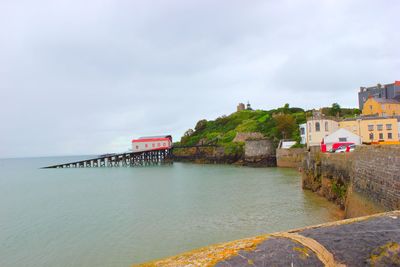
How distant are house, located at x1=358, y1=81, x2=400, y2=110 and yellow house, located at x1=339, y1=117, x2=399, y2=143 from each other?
22357 millimetres

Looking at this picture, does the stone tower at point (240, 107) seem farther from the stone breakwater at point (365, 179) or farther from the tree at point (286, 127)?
the stone breakwater at point (365, 179)

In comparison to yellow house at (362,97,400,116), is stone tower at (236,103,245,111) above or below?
above

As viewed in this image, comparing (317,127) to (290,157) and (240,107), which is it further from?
(240,107)

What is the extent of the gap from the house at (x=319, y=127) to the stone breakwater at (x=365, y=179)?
2405cm

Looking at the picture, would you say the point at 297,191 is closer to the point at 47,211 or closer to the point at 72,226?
the point at 72,226

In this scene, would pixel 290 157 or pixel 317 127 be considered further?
pixel 290 157

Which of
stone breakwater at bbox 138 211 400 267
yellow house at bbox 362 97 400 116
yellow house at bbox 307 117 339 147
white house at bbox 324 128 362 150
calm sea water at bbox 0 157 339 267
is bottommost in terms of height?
calm sea water at bbox 0 157 339 267

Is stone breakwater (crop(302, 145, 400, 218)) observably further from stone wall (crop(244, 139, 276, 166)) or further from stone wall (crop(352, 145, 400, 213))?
stone wall (crop(244, 139, 276, 166))

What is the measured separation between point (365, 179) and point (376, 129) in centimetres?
2805

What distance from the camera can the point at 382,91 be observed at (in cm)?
6259

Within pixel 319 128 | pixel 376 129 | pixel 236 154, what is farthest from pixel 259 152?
pixel 376 129

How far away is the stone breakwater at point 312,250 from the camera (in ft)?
6.33

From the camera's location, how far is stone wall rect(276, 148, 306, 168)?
149ft

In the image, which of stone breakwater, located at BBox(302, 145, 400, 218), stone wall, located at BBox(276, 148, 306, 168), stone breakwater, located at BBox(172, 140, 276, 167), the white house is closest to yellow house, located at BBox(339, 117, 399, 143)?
the white house
